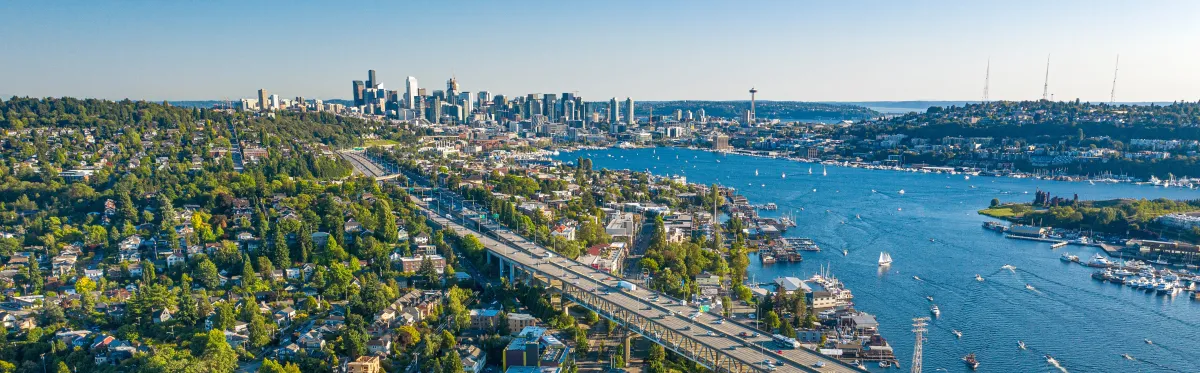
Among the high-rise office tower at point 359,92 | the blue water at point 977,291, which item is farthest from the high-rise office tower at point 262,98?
the blue water at point 977,291

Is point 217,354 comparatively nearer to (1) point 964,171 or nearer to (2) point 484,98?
(1) point 964,171

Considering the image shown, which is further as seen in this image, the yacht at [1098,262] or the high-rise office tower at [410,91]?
the high-rise office tower at [410,91]

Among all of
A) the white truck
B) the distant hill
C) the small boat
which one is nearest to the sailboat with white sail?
the small boat

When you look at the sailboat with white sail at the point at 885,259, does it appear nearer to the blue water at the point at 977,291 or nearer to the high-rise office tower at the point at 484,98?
the blue water at the point at 977,291

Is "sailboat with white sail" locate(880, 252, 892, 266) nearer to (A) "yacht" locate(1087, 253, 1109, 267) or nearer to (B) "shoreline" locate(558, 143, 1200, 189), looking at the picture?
(A) "yacht" locate(1087, 253, 1109, 267)

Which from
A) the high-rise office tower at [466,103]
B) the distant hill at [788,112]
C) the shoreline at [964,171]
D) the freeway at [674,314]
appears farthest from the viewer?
the distant hill at [788,112]

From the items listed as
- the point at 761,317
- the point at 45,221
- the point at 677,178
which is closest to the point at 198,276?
the point at 45,221

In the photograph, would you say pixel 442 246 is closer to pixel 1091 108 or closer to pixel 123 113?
pixel 123 113
